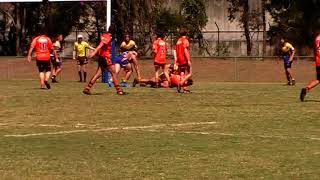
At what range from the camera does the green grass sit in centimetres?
844

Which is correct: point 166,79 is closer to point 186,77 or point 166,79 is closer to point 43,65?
point 186,77

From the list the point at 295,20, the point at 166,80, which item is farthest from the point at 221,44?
the point at 166,80

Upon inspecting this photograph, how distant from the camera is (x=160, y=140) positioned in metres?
10.9

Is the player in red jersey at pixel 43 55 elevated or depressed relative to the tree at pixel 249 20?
depressed

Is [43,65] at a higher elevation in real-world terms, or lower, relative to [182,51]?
lower

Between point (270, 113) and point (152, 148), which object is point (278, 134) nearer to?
point (152, 148)

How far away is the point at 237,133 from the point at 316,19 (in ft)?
132

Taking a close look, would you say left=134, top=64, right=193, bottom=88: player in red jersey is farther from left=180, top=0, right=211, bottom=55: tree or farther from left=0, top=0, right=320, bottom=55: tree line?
left=180, top=0, right=211, bottom=55: tree

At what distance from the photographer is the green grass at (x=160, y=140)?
8.44m

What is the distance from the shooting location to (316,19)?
50.3 metres

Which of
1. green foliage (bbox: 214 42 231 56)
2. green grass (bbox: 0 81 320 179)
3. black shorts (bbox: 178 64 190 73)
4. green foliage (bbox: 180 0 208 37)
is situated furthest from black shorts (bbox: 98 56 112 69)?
green foliage (bbox: 180 0 208 37)

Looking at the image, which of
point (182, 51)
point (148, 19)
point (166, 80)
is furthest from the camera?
point (148, 19)

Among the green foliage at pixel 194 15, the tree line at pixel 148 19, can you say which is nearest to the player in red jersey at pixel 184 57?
the tree line at pixel 148 19

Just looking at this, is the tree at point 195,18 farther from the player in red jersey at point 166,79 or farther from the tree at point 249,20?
the player in red jersey at point 166,79
